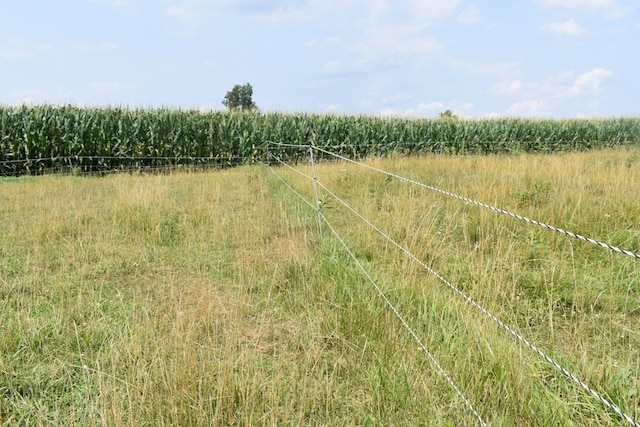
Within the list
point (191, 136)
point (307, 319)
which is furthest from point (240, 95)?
point (307, 319)

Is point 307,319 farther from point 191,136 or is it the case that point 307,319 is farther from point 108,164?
point 191,136

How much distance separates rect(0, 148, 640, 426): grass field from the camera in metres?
2.29

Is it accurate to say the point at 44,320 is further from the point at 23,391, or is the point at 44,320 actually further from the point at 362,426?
the point at 362,426

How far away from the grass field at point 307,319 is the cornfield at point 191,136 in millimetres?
6219

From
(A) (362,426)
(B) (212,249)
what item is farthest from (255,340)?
(B) (212,249)

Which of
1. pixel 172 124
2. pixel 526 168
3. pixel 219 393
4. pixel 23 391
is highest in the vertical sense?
pixel 172 124

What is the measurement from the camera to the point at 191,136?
55.1ft

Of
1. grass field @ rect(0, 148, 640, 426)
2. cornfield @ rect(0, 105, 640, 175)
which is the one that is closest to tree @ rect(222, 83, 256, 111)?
cornfield @ rect(0, 105, 640, 175)

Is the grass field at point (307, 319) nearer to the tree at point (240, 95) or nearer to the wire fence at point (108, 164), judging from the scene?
the wire fence at point (108, 164)

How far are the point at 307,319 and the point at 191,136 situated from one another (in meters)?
14.8

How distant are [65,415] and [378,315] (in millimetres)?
2000

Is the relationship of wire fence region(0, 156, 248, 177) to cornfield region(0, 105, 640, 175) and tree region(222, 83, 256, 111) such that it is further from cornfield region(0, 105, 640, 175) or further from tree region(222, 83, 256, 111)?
tree region(222, 83, 256, 111)

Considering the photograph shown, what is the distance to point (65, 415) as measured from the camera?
240cm

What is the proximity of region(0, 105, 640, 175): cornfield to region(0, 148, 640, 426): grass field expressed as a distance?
6.22m
